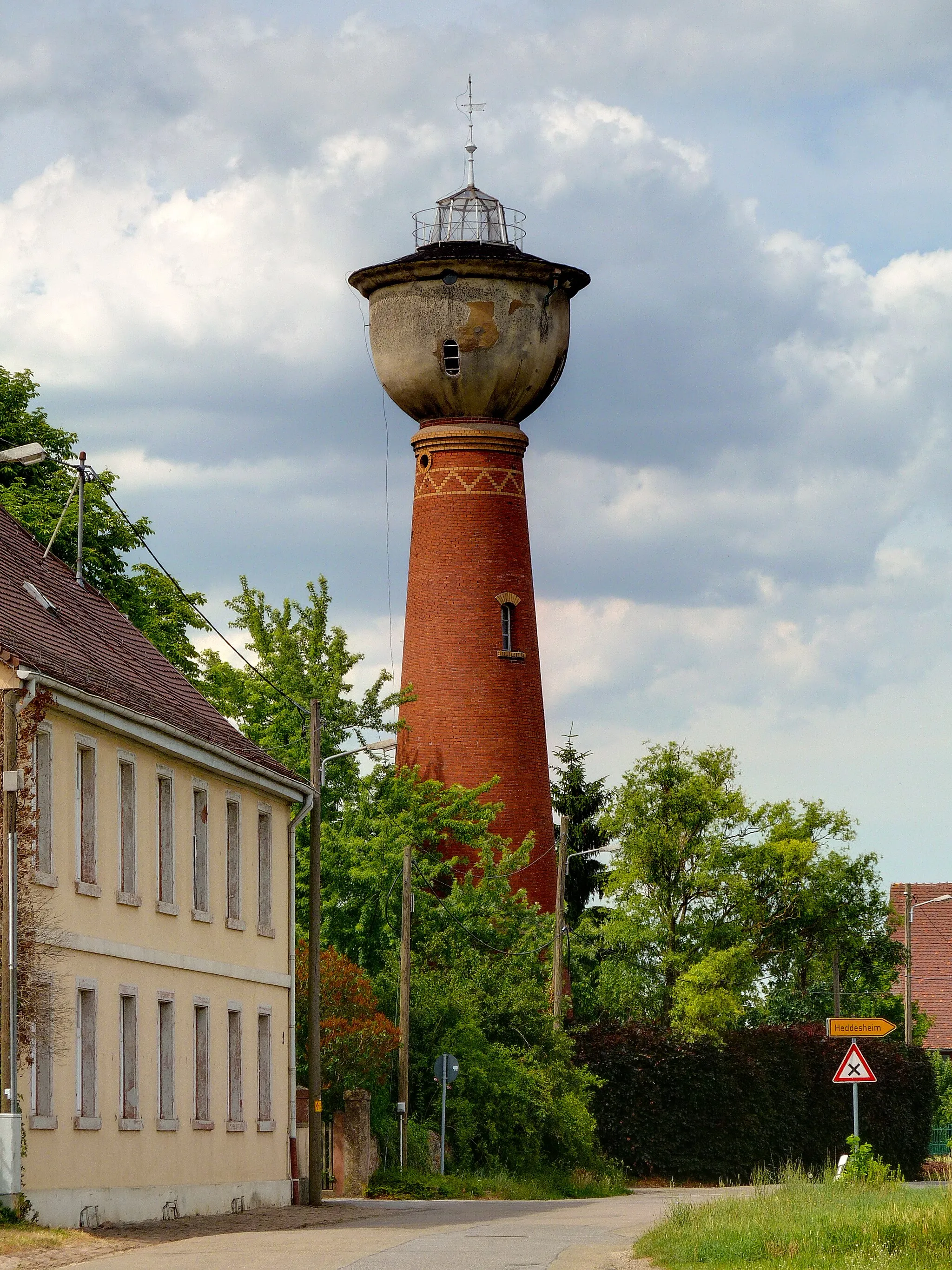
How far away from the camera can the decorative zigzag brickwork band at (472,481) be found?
53.6m

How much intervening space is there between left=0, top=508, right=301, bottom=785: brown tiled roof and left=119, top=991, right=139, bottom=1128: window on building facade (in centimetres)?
364

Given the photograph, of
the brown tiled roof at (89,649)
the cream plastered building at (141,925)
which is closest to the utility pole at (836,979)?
the cream plastered building at (141,925)

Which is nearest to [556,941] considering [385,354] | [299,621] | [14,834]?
[299,621]

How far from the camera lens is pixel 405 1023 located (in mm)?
41562

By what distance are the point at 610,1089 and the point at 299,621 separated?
13.4 metres

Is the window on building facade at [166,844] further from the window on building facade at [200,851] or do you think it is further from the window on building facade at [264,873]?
the window on building facade at [264,873]

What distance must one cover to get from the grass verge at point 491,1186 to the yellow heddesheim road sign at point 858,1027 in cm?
926

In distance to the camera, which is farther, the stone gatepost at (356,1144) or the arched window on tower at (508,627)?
the arched window on tower at (508,627)

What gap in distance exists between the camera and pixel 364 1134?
128 feet

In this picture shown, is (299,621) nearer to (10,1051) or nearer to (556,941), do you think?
(556,941)

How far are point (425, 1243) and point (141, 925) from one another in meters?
7.04

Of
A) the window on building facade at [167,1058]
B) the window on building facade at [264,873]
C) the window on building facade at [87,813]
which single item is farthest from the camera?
the window on building facade at [264,873]

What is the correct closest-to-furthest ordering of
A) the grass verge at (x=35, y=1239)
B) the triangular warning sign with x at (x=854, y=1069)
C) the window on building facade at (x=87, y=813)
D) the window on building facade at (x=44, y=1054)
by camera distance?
the grass verge at (x=35, y=1239)
the window on building facade at (x=44, y=1054)
the window on building facade at (x=87, y=813)
the triangular warning sign with x at (x=854, y=1069)

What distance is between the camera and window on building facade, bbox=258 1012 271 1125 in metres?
34.2
